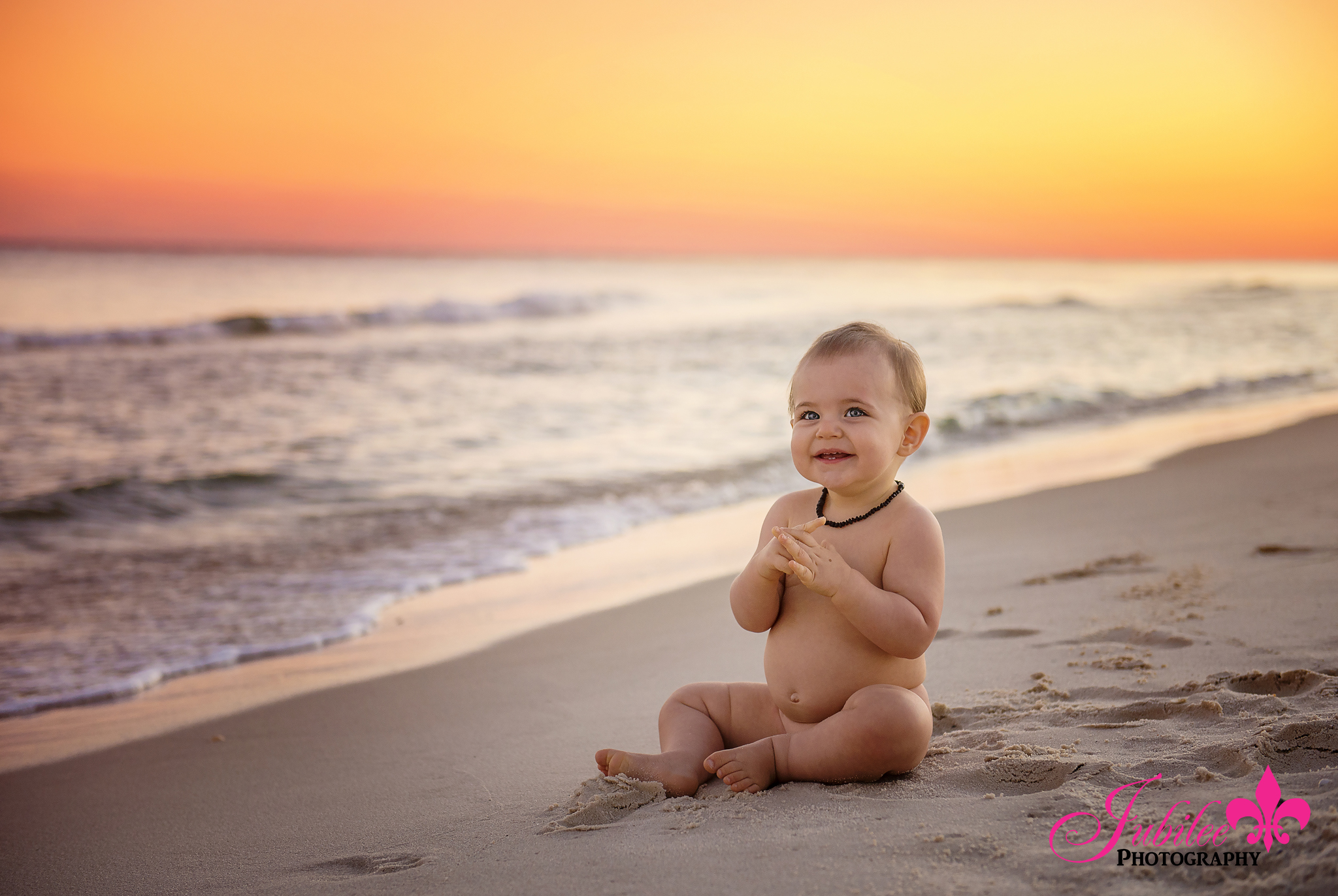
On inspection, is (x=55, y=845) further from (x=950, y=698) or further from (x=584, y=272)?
(x=584, y=272)

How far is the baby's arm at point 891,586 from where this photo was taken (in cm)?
234

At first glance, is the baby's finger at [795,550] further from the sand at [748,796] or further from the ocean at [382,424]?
the ocean at [382,424]

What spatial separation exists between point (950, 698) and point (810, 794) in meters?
0.90

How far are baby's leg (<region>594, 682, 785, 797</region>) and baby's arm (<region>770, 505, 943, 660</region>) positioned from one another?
459mm

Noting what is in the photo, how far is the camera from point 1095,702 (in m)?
2.79

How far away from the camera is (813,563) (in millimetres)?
2340

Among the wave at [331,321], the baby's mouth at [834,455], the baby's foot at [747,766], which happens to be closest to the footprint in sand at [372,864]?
the baby's foot at [747,766]

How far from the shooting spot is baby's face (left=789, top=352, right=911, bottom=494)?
2.46 m

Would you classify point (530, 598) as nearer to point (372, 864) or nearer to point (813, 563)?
point (372, 864)

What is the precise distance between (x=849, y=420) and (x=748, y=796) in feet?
3.23

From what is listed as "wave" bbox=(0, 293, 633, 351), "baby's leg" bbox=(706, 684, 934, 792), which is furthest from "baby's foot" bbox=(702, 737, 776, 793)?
"wave" bbox=(0, 293, 633, 351)

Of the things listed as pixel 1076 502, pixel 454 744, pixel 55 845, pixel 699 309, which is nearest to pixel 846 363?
pixel 454 744

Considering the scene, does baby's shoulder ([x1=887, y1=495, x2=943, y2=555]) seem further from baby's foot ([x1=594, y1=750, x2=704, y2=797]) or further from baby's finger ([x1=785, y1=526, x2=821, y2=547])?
baby's foot ([x1=594, y1=750, x2=704, y2=797])

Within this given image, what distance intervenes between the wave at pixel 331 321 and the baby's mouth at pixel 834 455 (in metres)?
19.4
